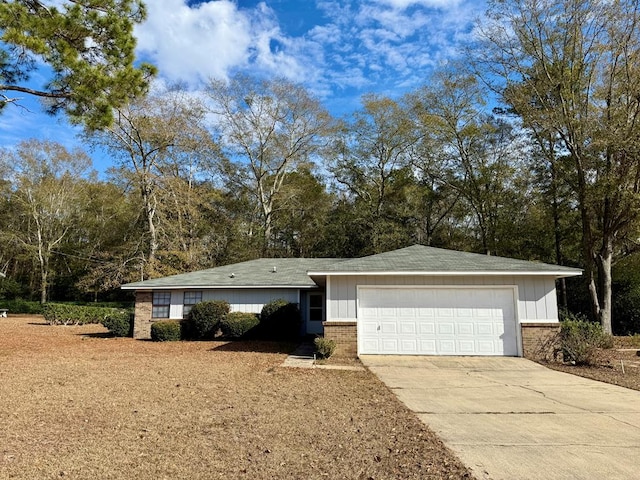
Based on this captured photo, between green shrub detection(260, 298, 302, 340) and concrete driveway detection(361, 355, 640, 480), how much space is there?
5524mm

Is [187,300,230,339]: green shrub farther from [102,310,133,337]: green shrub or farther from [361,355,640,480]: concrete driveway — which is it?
[361,355,640,480]: concrete driveway

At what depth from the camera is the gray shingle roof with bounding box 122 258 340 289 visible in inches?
631

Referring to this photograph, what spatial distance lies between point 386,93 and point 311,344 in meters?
21.4

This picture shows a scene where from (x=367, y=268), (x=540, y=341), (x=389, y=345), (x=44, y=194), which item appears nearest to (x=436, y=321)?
(x=389, y=345)

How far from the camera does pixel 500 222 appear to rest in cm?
2556

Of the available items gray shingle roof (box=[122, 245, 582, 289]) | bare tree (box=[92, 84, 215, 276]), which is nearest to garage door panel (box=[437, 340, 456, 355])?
gray shingle roof (box=[122, 245, 582, 289])

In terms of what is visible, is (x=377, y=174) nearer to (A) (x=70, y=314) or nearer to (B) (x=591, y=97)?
(B) (x=591, y=97)

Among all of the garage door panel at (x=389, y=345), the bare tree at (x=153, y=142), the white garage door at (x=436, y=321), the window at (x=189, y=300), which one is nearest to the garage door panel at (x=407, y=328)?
the white garage door at (x=436, y=321)

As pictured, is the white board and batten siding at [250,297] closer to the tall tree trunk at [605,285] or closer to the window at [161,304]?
the window at [161,304]

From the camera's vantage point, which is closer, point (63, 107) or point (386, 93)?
point (63, 107)

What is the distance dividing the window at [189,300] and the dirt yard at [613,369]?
39.0 ft

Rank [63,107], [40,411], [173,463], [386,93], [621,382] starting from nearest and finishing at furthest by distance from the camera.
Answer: [173,463]
[40,411]
[621,382]
[63,107]
[386,93]

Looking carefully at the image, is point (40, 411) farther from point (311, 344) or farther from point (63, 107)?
point (311, 344)

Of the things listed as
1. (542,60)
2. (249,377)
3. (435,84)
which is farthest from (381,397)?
(435,84)
